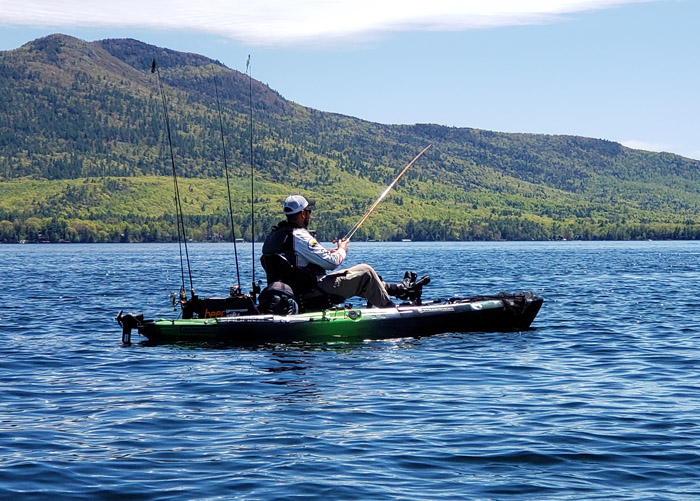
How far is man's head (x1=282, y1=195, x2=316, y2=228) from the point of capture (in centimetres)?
1645

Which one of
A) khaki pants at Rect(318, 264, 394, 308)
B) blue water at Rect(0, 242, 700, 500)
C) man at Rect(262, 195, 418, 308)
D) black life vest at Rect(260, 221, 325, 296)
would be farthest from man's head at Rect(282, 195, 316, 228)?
blue water at Rect(0, 242, 700, 500)

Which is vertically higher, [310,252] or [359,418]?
[310,252]

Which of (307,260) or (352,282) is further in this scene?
(352,282)

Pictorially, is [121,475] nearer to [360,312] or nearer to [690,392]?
[690,392]

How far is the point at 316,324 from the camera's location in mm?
16469

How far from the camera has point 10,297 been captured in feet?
105

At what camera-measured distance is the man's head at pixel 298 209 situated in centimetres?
1645

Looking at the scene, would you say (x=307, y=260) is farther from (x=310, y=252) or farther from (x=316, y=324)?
(x=316, y=324)

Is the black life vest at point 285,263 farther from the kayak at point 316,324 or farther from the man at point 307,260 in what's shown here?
the kayak at point 316,324

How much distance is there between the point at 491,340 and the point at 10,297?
19940 millimetres

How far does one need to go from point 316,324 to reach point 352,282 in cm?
107

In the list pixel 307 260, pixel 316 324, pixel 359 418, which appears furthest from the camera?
pixel 307 260

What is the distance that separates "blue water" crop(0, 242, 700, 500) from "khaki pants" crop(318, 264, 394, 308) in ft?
3.40

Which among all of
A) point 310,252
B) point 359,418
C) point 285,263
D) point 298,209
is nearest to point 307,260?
point 310,252
